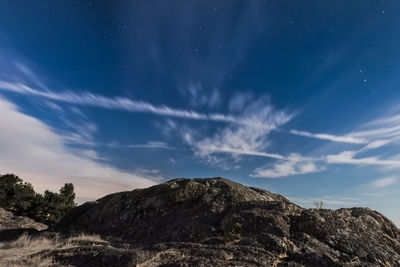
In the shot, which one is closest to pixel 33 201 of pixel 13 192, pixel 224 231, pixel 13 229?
pixel 13 192

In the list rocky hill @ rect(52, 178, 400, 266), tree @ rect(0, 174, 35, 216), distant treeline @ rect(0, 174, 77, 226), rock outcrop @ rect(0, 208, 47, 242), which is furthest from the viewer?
tree @ rect(0, 174, 35, 216)

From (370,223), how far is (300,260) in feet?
29.0

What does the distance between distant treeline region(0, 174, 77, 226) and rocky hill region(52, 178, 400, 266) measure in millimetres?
25860

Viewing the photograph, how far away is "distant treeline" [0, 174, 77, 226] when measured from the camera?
40.6m

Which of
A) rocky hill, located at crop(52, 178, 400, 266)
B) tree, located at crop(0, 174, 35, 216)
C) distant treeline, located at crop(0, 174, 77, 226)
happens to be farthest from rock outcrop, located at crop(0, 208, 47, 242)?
tree, located at crop(0, 174, 35, 216)

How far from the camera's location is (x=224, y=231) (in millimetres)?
12734

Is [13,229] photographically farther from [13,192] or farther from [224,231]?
[13,192]

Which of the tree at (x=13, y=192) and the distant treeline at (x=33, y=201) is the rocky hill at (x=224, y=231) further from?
the tree at (x=13, y=192)

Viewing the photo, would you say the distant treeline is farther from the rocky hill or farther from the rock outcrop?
the rocky hill

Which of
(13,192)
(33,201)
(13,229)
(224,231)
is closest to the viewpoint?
(224,231)

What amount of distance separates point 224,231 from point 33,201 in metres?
44.6

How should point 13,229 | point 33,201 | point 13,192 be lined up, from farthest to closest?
point 13,192 < point 33,201 < point 13,229

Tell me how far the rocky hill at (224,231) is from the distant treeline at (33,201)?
25860 mm

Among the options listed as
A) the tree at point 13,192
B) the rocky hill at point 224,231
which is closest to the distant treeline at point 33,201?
the tree at point 13,192
